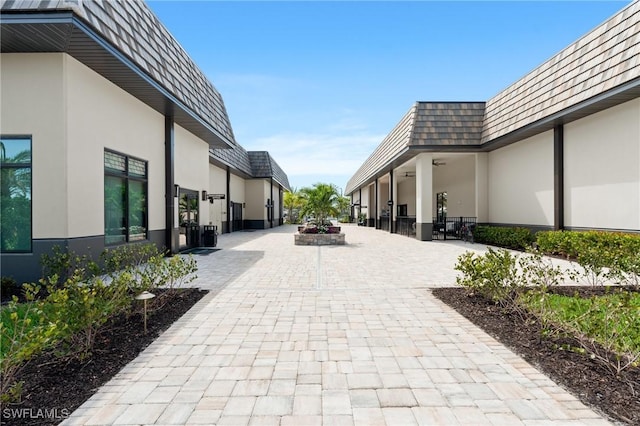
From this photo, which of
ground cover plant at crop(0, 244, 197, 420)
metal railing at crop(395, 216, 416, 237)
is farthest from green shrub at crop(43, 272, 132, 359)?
metal railing at crop(395, 216, 416, 237)

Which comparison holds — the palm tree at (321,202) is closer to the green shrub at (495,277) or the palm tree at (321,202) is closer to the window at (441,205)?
the window at (441,205)

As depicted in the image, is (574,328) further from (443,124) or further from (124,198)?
(443,124)

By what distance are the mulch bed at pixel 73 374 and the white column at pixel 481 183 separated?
15661mm

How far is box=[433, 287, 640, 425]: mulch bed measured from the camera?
261 cm

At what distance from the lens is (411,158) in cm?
1778

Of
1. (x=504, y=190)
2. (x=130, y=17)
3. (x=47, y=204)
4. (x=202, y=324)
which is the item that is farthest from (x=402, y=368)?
(x=504, y=190)

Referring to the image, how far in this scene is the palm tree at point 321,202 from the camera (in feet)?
56.7

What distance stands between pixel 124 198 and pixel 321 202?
398 inches

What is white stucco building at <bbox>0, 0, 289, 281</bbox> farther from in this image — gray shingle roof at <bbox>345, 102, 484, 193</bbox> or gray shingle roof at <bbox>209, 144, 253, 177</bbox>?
gray shingle roof at <bbox>345, 102, 484, 193</bbox>

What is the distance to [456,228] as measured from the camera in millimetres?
17484

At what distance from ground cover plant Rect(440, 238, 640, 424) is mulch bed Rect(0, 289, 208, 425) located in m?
4.50

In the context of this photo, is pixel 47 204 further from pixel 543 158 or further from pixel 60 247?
pixel 543 158

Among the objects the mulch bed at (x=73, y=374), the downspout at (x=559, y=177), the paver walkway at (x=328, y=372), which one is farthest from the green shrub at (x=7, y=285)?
the downspout at (x=559, y=177)

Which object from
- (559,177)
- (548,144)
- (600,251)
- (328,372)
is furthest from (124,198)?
(548,144)
